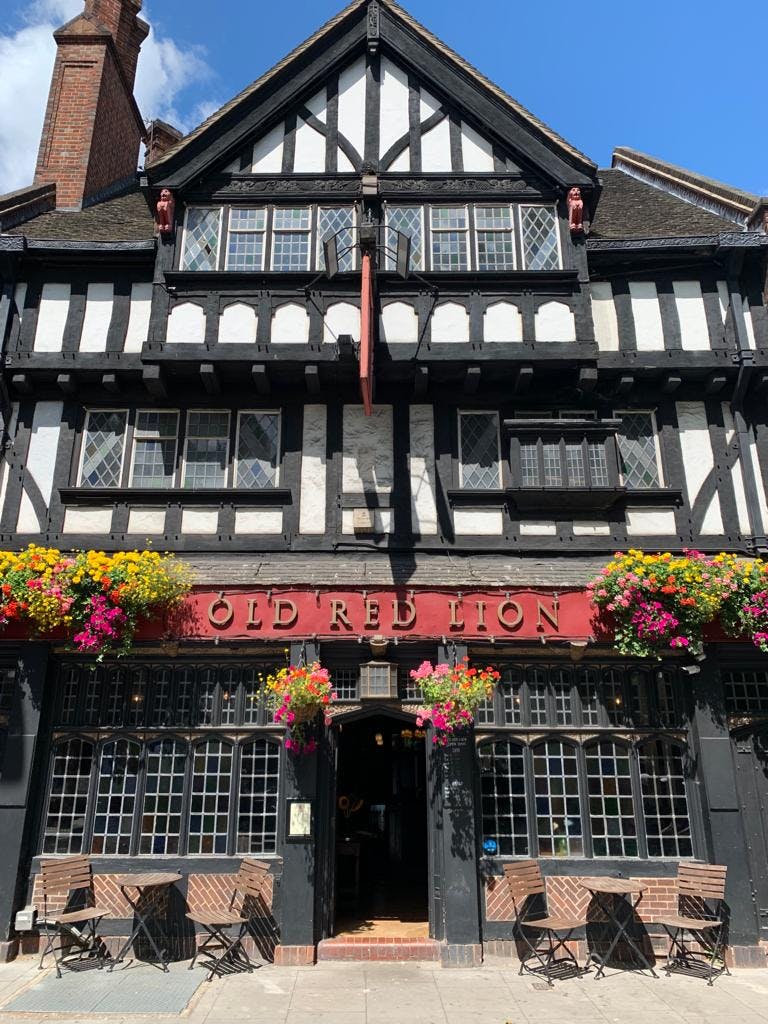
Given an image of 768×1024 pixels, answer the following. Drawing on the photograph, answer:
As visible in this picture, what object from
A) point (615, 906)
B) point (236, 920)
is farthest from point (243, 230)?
point (615, 906)

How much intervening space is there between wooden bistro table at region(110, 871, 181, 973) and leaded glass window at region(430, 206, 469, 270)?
10.1 meters

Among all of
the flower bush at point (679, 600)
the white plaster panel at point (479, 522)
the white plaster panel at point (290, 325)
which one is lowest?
the flower bush at point (679, 600)

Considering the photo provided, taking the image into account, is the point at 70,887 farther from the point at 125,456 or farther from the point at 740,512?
the point at 740,512

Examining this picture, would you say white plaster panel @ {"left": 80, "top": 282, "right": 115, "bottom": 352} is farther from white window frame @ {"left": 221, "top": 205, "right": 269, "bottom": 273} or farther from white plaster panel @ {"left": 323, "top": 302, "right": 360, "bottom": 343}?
white plaster panel @ {"left": 323, "top": 302, "right": 360, "bottom": 343}

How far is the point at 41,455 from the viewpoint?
39.4 feet

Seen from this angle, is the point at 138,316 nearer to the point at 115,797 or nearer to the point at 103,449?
the point at 103,449

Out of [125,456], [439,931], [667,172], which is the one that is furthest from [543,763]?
[667,172]

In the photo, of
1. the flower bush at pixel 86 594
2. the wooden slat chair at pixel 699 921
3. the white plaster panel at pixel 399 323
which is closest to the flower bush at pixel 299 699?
the flower bush at pixel 86 594

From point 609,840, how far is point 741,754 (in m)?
2.38

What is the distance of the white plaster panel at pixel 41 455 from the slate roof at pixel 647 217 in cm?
987

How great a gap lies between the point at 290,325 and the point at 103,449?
375 cm

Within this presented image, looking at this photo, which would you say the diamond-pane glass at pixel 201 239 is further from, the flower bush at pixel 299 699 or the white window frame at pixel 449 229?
the flower bush at pixel 299 699

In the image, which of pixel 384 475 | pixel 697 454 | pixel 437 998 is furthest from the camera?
pixel 697 454

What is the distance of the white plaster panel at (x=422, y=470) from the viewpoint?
11.6 metres
